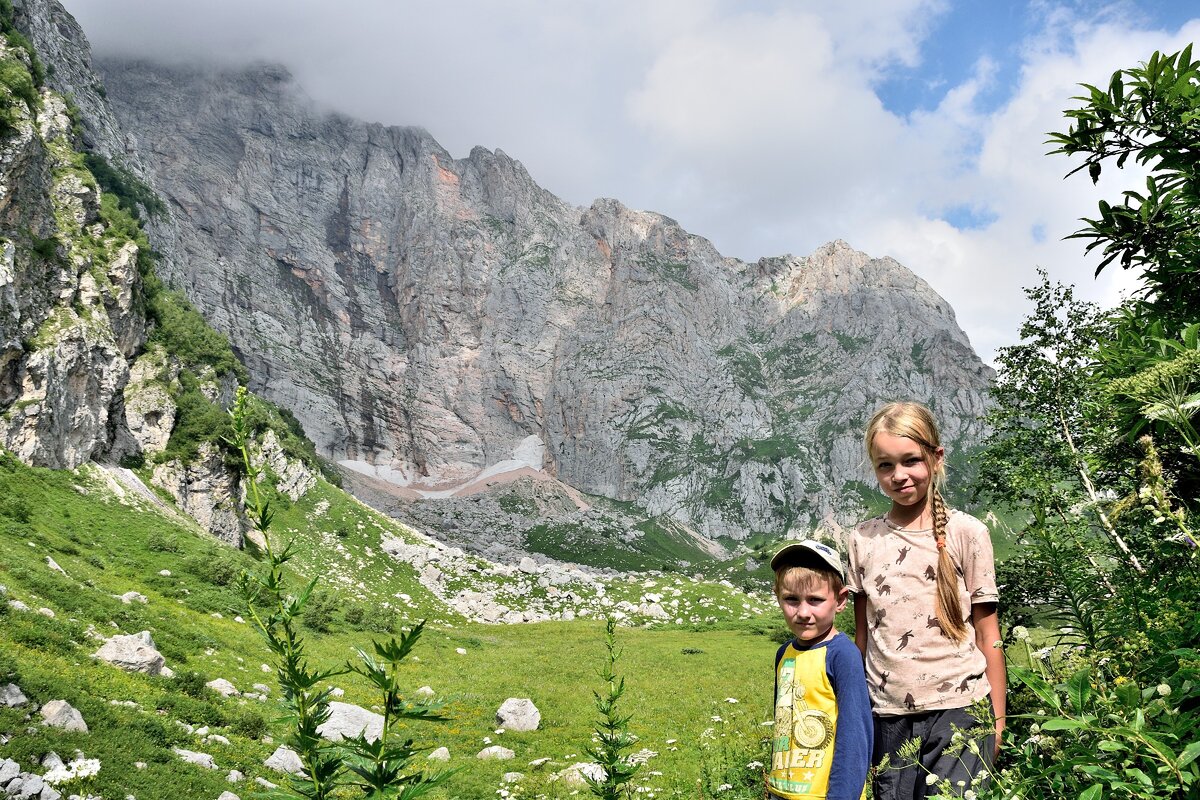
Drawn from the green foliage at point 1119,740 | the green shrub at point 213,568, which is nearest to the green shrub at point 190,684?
the green shrub at point 213,568

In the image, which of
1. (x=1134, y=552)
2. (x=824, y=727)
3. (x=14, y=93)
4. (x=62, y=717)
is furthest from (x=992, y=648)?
(x=14, y=93)

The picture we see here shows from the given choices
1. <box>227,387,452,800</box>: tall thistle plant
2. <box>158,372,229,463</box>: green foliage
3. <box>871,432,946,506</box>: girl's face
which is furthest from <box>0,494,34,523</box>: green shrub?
<box>871,432,946,506</box>: girl's face

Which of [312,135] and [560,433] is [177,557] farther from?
[312,135]

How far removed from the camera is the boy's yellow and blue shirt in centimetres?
343

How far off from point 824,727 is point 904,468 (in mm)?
1792

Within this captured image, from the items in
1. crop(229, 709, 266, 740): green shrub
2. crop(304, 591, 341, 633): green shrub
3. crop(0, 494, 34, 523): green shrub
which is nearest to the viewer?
crop(229, 709, 266, 740): green shrub

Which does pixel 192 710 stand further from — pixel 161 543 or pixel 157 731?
pixel 161 543

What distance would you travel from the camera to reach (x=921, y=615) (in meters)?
3.88

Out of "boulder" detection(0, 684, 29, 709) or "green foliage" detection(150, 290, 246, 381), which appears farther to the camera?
"green foliage" detection(150, 290, 246, 381)

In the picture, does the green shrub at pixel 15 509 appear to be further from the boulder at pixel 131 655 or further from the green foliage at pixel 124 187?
the green foliage at pixel 124 187

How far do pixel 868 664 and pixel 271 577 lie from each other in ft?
12.6

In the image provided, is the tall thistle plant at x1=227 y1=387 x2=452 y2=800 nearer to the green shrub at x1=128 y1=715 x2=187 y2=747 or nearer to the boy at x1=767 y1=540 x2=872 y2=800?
the boy at x1=767 y1=540 x2=872 y2=800

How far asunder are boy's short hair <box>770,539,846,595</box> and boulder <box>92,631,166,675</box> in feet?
45.0

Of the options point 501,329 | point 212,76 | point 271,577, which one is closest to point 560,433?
point 501,329
